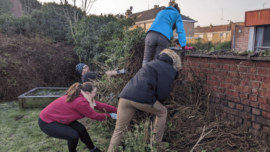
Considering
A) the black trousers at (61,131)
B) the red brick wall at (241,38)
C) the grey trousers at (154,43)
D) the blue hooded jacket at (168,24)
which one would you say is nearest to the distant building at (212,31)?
the red brick wall at (241,38)

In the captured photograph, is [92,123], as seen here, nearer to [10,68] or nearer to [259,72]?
[259,72]

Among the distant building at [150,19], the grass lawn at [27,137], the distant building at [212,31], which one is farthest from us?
the distant building at [212,31]

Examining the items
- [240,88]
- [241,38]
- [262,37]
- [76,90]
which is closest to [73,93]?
[76,90]

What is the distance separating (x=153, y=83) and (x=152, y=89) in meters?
0.09

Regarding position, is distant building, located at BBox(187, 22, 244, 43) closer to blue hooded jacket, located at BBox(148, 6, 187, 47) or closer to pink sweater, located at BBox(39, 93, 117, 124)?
blue hooded jacket, located at BBox(148, 6, 187, 47)

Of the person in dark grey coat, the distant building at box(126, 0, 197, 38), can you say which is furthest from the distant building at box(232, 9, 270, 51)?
the distant building at box(126, 0, 197, 38)

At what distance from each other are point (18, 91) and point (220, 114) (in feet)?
20.8

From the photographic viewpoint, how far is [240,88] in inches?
121

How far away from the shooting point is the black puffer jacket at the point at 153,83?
7.89 feet

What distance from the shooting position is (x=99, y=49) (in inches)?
318

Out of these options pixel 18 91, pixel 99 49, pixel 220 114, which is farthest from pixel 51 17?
pixel 220 114

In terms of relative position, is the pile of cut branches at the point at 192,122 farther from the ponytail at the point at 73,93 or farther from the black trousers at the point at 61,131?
the ponytail at the point at 73,93

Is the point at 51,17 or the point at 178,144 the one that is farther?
the point at 51,17

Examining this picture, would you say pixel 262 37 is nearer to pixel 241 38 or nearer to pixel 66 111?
pixel 241 38
